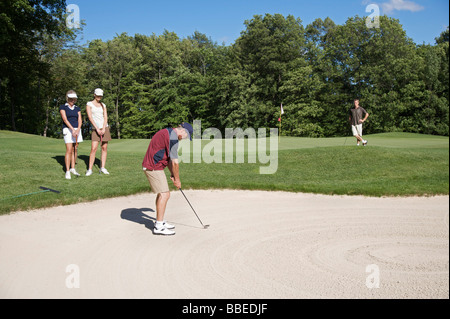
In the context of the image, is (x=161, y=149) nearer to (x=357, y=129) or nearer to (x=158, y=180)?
(x=158, y=180)

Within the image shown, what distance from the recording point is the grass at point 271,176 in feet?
32.7

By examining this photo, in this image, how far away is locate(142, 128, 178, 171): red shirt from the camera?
275 inches

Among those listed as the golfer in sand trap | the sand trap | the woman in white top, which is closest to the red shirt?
the golfer in sand trap

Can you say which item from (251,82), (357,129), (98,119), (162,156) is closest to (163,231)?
(162,156)

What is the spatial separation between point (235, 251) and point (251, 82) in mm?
52570

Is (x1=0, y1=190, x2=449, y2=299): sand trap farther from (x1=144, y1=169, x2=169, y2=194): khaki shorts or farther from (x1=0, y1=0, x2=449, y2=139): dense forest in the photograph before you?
(x1=0, y1=0, x2=449, y2=139): dense forest

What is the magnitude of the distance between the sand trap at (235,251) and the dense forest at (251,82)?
35.4 m

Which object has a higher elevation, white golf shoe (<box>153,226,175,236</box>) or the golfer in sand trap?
the golfer in sand trap

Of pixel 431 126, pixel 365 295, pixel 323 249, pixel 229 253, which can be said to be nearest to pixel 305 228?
pixel 323 249

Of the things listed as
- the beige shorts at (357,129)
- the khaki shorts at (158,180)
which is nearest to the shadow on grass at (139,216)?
the khaki shorts at (158,180)

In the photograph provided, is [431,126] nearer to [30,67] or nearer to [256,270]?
[256,270]

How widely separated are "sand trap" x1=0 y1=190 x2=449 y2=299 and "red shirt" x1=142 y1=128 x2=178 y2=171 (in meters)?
1.33
